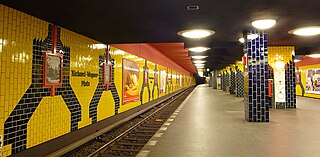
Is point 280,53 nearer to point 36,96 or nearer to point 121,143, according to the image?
point 121,143

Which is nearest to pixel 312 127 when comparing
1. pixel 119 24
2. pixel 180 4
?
pixel 180 4

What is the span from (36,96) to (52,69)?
2.49 ft

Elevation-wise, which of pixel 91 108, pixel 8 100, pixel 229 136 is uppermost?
pixel 8 100

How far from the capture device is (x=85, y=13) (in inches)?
190

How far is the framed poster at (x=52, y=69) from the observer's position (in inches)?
200

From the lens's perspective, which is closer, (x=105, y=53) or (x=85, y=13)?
(x=85, y=13)

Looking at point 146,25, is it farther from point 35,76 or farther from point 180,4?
point 35,76

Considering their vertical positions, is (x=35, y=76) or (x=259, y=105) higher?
(x=35, y=76)

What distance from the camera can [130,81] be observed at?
35.6ft

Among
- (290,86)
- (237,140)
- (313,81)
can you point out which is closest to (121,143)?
(237,140)

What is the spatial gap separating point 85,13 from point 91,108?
3.27 m

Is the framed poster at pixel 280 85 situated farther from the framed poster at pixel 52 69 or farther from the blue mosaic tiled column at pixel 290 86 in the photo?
the framed poster at pixel 52 69

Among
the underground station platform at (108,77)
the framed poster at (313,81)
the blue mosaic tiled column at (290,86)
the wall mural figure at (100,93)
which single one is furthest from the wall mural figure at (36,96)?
the framed poster at (313,81)

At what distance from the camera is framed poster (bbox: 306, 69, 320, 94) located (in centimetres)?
1725
